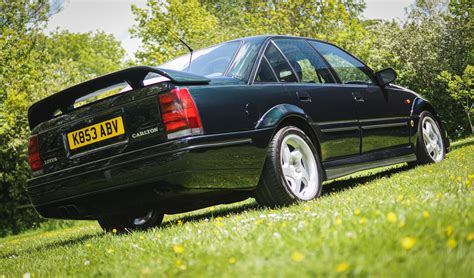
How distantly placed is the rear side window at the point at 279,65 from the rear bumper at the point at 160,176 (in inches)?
31.3

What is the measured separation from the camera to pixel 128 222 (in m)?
5.18

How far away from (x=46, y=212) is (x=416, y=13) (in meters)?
26.2

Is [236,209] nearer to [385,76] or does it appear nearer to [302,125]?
[302,125]

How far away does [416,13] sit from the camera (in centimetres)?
2711

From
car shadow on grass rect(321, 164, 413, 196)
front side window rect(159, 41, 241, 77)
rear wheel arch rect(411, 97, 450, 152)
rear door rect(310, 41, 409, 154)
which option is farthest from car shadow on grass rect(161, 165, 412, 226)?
front side window rect(159, 41, 241, 77)

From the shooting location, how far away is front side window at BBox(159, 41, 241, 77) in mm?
4461

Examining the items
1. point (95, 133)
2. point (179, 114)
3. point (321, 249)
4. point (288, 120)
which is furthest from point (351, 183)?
point (321, 249)

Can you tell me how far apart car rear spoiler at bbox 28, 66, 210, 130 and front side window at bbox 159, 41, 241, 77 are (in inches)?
19.5

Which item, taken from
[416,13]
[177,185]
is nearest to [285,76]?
[177,185]

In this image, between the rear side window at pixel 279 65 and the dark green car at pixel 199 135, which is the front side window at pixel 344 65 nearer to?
the dark green car at pixel 199 135

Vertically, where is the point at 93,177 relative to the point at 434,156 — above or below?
above

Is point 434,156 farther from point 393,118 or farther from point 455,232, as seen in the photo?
point 455,232

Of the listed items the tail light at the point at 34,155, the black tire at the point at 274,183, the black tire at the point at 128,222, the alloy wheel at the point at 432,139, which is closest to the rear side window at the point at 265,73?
the black tire at the point at 274,183

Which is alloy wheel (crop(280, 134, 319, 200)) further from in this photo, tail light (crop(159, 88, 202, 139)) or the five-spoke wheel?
the five-spoke wheel
